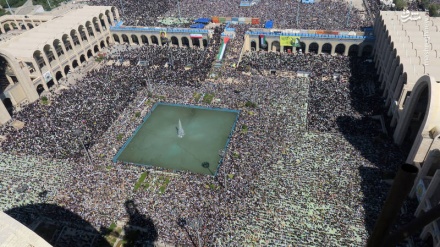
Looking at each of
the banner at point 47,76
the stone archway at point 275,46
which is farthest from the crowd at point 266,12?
the banner at point 47,76

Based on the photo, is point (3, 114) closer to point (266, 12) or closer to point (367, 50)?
point (266, 12)

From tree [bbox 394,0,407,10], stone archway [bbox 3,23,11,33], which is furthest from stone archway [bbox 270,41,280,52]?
stone archway [bbox 3,23,11,33]

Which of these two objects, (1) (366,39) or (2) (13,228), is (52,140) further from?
(1) (366,39)

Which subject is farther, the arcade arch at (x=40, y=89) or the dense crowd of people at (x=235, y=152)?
the arcade arch at (x=40, y=89)

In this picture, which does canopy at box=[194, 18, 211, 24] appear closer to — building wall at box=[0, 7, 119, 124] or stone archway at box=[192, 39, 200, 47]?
stone archway at box=[192, 39, 200, 47]

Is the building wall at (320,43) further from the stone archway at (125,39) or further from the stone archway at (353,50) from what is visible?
Result: the stone archway at (125,39)

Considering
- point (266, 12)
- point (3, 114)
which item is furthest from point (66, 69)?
point (266, 12)
